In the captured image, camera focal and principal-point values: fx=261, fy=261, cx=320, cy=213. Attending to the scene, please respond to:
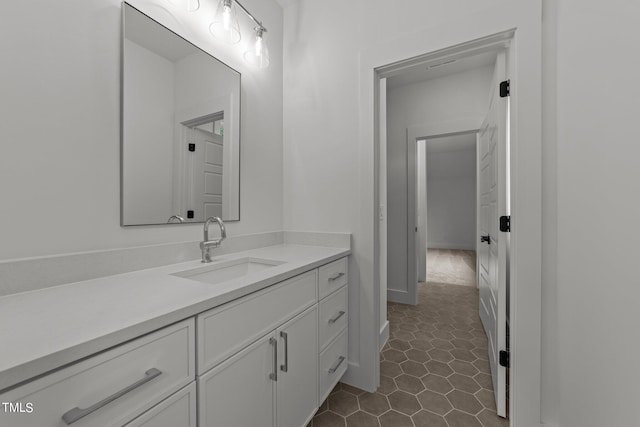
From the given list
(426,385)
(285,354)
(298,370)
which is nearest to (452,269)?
(426,385)

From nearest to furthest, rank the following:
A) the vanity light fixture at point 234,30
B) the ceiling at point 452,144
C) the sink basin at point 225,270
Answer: the sink basin at point 225,270 → the vanity light fixture at point 234,30 → the ceiling at point 452,144

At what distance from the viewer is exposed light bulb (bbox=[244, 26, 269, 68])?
5.59ft

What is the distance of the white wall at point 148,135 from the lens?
113 cm

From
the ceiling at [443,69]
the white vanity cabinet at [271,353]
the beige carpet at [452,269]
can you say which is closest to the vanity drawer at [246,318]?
the white vanity cabinet at [271,353]

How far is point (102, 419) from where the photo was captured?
22.4 inches

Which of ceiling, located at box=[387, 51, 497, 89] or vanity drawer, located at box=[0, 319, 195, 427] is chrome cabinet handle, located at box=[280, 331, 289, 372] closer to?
vanity drawer, located at box=[0, 319, 195, 427]

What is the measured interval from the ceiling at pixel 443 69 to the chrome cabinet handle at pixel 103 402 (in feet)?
10.0

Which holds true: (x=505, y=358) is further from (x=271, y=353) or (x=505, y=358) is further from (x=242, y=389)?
(x=242, y=389)

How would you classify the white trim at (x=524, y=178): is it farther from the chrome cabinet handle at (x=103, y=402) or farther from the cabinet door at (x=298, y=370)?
the chrome cabinet handle at (x=103, y=402)

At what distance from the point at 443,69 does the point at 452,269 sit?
12.2 feet

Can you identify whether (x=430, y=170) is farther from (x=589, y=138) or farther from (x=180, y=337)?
(x=180, y=337)

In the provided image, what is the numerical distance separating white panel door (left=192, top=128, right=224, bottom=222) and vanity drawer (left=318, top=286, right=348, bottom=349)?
32.4 inches

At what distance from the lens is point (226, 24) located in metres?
1.49

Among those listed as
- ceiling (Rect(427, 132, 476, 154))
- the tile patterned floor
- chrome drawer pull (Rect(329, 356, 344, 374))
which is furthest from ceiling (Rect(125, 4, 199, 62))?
ceiling (Rect(427, 132, 476, 154))
